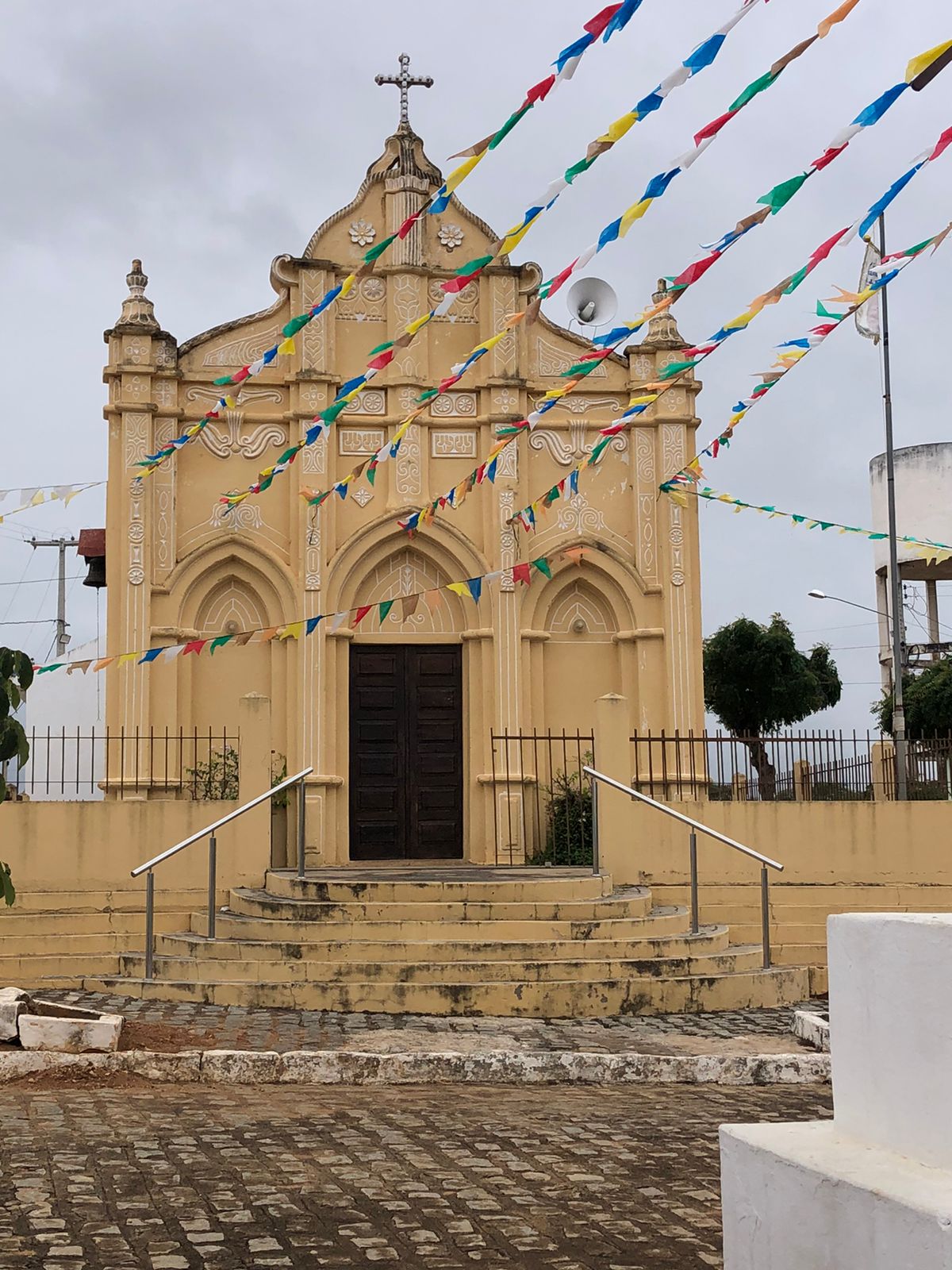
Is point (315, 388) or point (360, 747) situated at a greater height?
point (315, 388)

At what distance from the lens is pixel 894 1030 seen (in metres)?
3.24

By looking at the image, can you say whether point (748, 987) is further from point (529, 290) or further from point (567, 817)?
point (529, 290)

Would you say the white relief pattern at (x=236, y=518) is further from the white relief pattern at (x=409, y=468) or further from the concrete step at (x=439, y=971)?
the concrete step at (x=439, y=971)

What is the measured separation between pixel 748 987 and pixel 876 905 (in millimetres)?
3316

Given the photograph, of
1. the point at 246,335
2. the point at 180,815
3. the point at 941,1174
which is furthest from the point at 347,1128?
the point at 246,335

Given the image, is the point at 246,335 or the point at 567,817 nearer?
the point at 567,817

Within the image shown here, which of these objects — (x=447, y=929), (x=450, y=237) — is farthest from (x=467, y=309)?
(x=447, y=929)

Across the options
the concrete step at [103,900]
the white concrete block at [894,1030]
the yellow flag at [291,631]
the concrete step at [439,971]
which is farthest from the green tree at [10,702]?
the white concrete block at [894,1030]

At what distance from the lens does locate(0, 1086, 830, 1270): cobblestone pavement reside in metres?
5.05

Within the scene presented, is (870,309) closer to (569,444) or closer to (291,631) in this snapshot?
(569,444)

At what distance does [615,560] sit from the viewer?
16.2 m

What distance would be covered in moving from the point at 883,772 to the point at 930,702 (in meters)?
16.9

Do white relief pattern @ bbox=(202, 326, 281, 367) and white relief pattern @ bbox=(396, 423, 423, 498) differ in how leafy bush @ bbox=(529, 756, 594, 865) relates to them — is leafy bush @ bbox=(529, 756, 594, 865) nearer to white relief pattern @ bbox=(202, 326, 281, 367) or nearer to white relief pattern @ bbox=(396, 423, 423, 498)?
white relief pattern @ bbox=(396, 423, 423, 498)

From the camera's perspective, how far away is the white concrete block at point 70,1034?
8.93 m
